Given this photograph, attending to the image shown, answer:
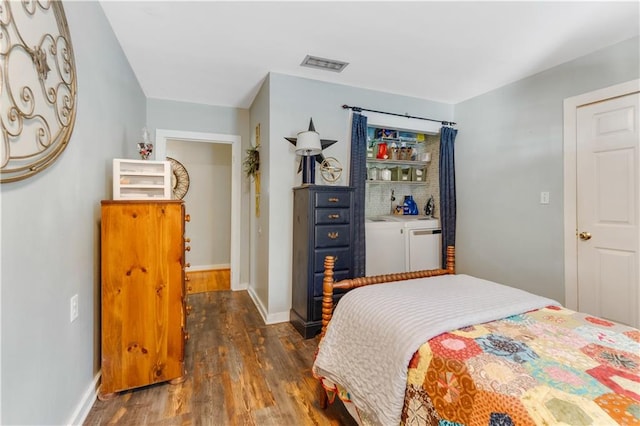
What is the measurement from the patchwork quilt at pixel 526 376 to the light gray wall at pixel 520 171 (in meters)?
1.99

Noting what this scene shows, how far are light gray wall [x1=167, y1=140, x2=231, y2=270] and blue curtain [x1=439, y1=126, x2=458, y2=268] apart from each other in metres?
3.57

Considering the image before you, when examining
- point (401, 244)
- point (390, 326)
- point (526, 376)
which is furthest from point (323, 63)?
point (526, 376)

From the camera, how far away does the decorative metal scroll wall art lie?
100 cm

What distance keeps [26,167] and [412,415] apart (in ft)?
5.52

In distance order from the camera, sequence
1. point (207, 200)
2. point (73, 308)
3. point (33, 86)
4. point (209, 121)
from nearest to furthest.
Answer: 1. point (33, 86)
2. point (73, 308)
3. point (209, 121)
4. point (207, 200)

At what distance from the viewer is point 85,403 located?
1690 mm

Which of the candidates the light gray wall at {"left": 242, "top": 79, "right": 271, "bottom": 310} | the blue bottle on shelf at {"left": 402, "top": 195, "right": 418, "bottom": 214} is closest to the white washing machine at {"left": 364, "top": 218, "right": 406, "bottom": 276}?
the blue bottle on shelf at {"left": 402, "top": 195, "right": 418, "bottom": 214}

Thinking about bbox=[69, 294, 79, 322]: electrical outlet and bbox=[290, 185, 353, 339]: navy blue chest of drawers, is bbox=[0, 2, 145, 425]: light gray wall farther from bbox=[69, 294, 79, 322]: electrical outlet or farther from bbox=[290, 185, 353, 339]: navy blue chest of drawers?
bbox=[290, 185, 353, 339]: navy blue chest of drawers

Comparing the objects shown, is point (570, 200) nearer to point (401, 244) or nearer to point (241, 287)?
point (401, 244)

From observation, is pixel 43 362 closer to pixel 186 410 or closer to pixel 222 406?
pixel 186 410

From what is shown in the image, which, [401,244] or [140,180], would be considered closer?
[140,180]

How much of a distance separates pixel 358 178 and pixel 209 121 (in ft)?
7.02

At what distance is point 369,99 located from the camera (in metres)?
3.45

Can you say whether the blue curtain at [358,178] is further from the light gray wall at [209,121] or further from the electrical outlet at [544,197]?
the electrical outlet at [544,197]
